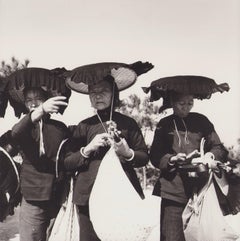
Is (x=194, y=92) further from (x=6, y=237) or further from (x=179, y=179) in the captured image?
(x=6, y=237)

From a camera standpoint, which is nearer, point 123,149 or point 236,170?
point 123,149

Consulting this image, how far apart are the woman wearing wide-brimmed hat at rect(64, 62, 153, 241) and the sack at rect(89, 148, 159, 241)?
0.09 m

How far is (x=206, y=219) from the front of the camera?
2281mm

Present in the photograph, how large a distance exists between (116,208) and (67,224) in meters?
0.46

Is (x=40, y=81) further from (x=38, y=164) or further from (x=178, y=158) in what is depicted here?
(x=178, y=158)

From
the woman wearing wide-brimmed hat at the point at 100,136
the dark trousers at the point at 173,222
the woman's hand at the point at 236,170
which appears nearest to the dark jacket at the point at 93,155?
the woman wearing wide-brimmed hat at the point at 100,136

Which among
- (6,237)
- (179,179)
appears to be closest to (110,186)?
(179,179)

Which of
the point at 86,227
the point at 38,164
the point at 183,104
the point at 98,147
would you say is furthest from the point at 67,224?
the point at 183,104

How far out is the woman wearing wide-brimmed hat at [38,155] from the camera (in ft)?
7.10

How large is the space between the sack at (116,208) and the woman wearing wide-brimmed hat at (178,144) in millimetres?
283

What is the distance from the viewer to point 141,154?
6.96 feet

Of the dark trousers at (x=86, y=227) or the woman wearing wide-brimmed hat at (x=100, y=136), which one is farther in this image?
the dark trousers at (x=86, y=227)

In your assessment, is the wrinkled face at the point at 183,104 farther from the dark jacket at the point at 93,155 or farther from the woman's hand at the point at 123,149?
the woman's hand at the point at 123,149

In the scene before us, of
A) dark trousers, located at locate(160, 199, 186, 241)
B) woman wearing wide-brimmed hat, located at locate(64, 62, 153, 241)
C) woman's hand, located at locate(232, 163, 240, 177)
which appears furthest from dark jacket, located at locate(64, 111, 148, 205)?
woman's hand, located at locate(232, 163, 240, 177)
